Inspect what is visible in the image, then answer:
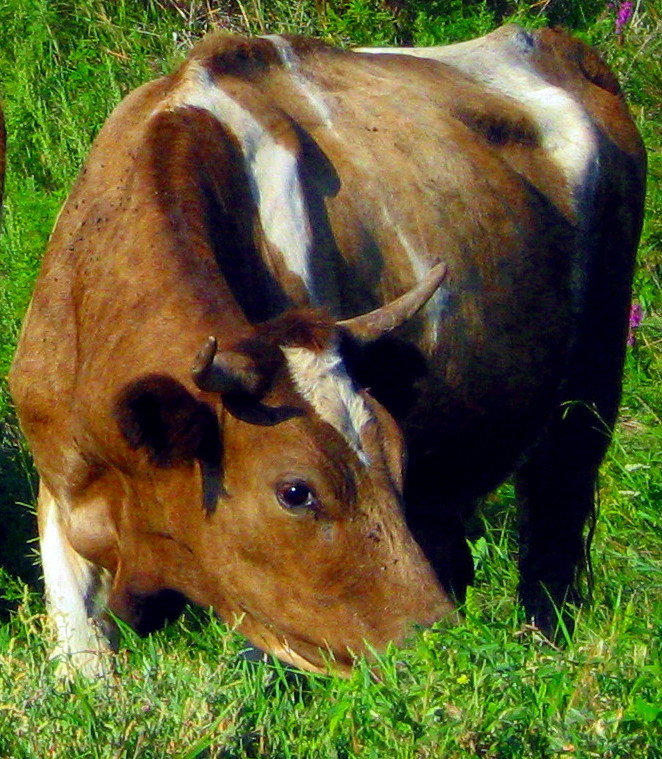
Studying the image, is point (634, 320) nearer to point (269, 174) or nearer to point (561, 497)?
point (561, 497)

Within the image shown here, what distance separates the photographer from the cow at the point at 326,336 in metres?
4.43

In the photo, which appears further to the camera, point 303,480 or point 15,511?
point 15,511

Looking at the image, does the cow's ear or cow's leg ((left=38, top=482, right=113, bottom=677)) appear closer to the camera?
the cow's ear

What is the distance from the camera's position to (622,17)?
34.0 ft

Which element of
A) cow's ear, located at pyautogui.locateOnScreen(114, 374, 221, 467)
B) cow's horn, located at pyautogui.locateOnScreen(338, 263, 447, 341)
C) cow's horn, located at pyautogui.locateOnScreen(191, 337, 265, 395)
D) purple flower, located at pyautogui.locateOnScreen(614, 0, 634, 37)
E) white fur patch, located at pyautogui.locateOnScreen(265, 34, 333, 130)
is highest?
white fur patch, located at pyautogui.locateOnScreen(265, 34, 333, 130)

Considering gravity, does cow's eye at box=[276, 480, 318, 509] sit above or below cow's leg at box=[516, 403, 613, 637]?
above

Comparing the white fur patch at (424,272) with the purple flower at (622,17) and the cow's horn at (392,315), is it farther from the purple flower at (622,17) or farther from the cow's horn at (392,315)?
A: the purple flower at (622,17)

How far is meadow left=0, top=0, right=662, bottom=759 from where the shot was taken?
3.60 m

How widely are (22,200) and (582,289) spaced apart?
291cm

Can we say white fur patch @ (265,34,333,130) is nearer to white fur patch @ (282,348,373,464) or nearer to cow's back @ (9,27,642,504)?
cow's back @ (9,27,642,504)

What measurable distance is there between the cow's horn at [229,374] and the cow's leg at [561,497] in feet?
9.48

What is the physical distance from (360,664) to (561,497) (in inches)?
127

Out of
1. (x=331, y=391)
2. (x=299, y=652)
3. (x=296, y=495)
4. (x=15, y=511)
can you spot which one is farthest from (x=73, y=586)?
(x=15, y=511)

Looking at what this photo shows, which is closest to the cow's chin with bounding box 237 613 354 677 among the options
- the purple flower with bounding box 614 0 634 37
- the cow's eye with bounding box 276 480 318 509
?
the cow's eye with bounding box 276 480 318 509
